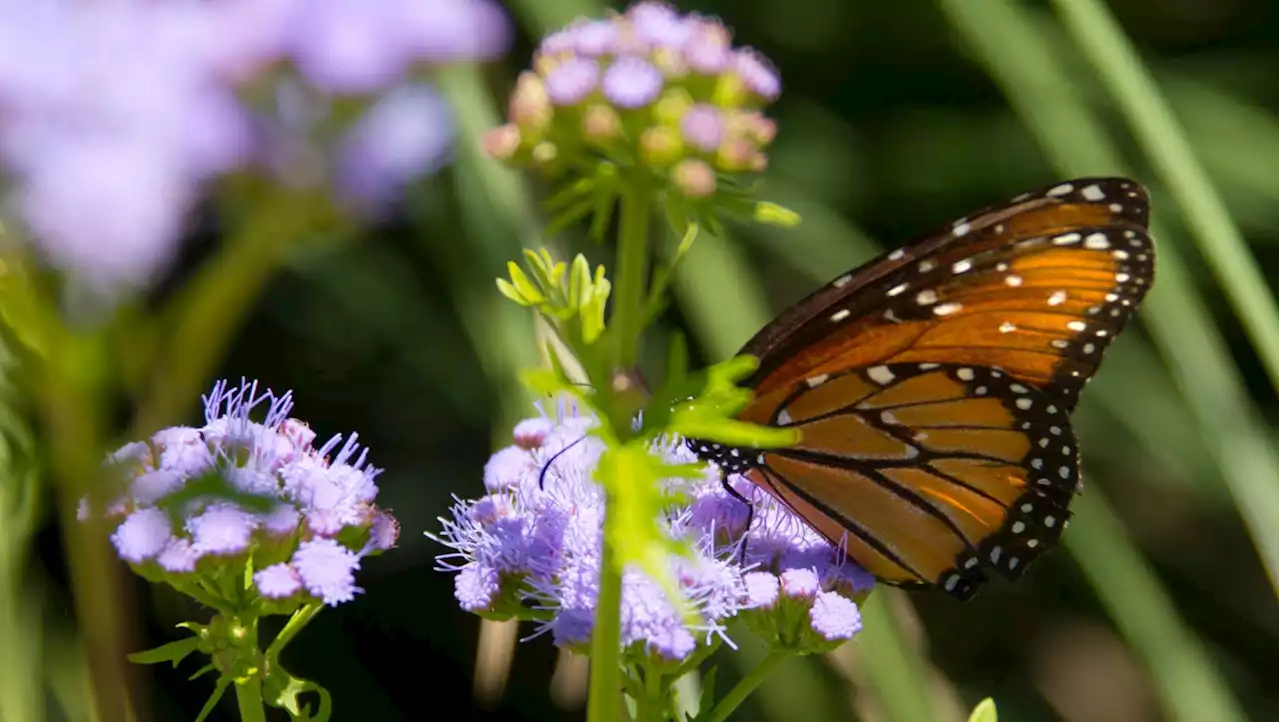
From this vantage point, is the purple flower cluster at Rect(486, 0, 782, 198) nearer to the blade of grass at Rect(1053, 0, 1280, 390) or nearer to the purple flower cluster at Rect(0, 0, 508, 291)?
the purple flower cluster at Rect(0, 0, 508, 291)

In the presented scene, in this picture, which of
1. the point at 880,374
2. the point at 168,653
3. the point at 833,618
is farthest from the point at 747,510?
the point at 168,653

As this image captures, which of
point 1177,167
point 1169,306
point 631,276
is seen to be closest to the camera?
point 631,276

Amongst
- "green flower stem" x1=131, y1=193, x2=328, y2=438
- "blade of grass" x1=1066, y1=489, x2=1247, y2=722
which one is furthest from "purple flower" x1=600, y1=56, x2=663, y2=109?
"blade of grass" x1=1066, y1=489, x2=1247, y2=722

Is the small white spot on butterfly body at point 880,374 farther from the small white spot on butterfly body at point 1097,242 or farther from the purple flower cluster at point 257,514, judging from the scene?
the purple flower cluster at point 257,514

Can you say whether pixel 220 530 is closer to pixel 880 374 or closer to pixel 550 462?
pixel 550 462

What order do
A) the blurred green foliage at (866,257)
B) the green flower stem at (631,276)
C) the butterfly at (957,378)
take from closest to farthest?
the green flower stem at (631,276)
the butterfly at (957,378)
the blurred green foliage at (866,257)

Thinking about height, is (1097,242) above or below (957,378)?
above

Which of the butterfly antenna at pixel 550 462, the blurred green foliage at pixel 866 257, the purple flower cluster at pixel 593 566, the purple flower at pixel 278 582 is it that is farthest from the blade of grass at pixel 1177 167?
the purple flower at pixel 278 582
